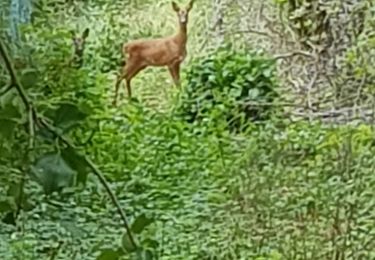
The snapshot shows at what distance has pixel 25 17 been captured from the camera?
2.98 m

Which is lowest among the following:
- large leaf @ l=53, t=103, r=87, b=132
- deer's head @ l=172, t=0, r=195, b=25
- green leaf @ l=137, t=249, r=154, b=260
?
deer's head @ l=172, t=0, r=195, b=25

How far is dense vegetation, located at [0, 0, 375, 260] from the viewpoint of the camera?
2166 millimetres

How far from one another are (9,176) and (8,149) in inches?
0.9

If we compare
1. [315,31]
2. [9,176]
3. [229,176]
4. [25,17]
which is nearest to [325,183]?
[229,176]

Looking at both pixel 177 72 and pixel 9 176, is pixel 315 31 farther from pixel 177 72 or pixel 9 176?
pixel 9 176

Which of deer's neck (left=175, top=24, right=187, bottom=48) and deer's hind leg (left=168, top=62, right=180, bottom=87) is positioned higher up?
deer's neck (left=175, top=24, right=187, bottom=48)

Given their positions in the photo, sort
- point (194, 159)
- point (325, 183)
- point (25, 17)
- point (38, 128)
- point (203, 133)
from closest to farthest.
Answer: point (38, 128) → point (325, 183) → point (194, 159) → point (203, 133) → point (25, 17)

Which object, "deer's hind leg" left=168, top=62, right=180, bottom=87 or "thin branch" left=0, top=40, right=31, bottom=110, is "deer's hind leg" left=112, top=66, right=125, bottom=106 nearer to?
"deer's hind leg" left=168, top=62, right=180, bottom=87

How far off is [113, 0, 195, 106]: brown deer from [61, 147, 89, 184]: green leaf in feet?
8.43

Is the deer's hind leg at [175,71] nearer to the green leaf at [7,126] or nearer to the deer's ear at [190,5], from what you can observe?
the deer's ear at [190,5]

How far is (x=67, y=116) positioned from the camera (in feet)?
1.40

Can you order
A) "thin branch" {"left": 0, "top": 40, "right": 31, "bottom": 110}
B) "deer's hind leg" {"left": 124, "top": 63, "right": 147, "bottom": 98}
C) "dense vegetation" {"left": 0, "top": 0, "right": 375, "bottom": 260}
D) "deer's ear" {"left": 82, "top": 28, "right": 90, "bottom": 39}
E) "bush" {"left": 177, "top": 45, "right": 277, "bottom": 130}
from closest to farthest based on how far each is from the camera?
"thin branch" {"left": 0, "top": 40, "right": 31, "bottom": 110}
"dense vegetation" {"left": 0, "top": 0, "right": 375, "bottom": 260}
"bush" {"left": 177, "top": 45, "right": 277, "bottom": 130}
"deer's hind leg" {"left": 124, "top": 63, "right": 147, "bottom": 98}
"deer's ear" {"left": 82, "top": 28, "right": 90, "bottom": 39}

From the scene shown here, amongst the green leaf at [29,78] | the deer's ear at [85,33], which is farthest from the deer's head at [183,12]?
the green leaf at [29,78]

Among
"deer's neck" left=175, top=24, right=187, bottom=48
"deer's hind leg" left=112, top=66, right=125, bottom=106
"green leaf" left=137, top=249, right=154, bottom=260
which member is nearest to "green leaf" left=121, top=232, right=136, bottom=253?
"green leaf" left=137, top=249, right=154, bottom=260
